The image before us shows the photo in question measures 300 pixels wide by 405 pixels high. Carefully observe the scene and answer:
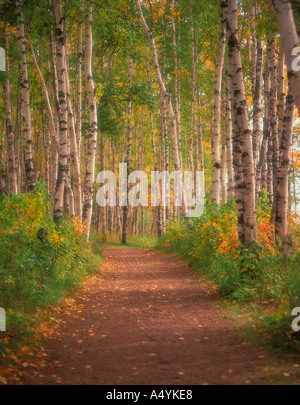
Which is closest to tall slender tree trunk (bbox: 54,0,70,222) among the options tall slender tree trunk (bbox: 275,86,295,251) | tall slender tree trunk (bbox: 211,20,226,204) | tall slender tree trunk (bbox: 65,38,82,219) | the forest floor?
tall slender tree trunk (bbox: 65,38,82,219)

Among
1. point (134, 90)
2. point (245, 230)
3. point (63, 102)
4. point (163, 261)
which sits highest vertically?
point (134, 90)

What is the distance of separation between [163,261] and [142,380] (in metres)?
12.0

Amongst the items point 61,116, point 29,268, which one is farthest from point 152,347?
point 61,116

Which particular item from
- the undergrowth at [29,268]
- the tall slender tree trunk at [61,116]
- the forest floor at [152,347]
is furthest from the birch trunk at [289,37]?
the tall slender tree trunk at [61,116]

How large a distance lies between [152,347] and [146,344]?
0.16m

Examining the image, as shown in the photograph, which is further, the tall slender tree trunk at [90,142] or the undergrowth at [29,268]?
the tall slender tree trunk at [90,142]

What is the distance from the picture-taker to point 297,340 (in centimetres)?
490

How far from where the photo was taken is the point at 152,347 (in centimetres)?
544

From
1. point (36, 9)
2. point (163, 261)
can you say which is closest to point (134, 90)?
point (36, 9)

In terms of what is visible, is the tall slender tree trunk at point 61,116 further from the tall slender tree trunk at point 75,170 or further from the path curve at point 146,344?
the path curve at point 146,344

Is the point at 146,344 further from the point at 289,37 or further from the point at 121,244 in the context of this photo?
the point at 121,244

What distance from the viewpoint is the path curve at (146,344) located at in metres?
4.38

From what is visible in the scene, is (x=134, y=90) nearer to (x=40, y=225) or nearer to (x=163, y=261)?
(x=163, y=261)
